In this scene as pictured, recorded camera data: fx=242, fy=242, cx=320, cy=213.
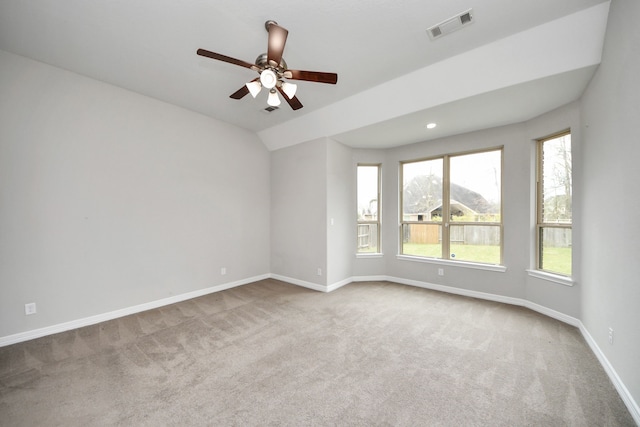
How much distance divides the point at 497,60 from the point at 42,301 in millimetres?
5663

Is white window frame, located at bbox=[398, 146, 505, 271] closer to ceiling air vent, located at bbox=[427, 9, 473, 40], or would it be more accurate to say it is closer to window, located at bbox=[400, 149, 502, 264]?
window, located at bbox=[400, 149, 502, 264]

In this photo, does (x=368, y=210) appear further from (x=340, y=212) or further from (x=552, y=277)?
(x=552, y=277)

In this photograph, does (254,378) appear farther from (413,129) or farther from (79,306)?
(413,129)

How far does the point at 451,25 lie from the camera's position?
7.29 ft

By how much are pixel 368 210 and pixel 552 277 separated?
2.96 metres

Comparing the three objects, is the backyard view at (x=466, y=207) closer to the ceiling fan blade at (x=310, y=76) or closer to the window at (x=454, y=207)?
the window at (x=454, y=207)

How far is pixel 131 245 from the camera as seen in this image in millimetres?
3436

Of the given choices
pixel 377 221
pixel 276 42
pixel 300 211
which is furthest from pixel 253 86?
pixel 377 221

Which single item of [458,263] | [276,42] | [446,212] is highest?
[276,42]

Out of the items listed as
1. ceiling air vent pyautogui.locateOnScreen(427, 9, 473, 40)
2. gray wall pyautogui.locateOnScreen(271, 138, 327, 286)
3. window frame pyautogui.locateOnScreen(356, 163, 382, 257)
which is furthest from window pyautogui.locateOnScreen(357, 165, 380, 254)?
ceiling air vent pyautogui.locateOnScreen(427, 9, 473, 40)

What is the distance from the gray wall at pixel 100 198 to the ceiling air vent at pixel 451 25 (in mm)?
3646

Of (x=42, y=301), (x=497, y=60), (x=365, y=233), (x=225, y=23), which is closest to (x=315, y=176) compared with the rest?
(x=365, y=233)

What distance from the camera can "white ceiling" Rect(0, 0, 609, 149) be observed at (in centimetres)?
208

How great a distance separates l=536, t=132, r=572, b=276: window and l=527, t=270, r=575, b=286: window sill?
13 centimetres
